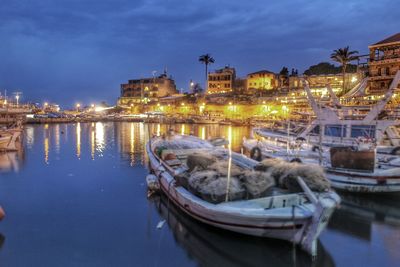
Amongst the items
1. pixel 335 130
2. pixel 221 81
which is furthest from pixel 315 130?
pixel 221 81

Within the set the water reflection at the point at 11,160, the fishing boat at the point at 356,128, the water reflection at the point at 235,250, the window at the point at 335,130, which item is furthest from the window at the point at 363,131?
the water reflection at the point at 11,160

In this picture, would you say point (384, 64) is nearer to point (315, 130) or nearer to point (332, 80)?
point (332, 80)

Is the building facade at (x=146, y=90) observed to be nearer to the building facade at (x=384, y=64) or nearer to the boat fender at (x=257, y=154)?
the building facade at (x=384, y=64)

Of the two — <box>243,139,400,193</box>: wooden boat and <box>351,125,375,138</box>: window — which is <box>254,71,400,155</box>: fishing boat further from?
<box>243,139,400,193</box>: wooden boat

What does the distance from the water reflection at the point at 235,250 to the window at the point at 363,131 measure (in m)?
16.7

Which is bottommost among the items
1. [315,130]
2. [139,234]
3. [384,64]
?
[139,234]

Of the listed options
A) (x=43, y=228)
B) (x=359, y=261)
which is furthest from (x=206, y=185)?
(x=43, y=228)

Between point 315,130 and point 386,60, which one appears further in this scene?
point 386,60

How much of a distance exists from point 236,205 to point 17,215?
9.73 meters

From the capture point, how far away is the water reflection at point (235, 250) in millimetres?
10094

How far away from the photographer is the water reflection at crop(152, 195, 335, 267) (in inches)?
397

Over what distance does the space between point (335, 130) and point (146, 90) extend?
11143 cm

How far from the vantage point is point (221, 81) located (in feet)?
383

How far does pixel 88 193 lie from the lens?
60.3 ft
